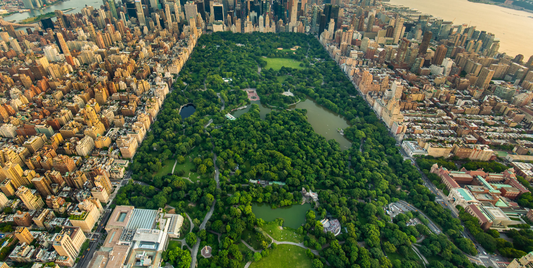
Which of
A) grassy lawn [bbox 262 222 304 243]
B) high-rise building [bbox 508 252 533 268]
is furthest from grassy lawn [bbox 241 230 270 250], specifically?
high-rise building [bbox 508 252 533 268]

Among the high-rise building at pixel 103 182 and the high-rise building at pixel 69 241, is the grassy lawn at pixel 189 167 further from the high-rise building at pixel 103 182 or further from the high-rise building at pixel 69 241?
the high-rise building at pixel 69 241

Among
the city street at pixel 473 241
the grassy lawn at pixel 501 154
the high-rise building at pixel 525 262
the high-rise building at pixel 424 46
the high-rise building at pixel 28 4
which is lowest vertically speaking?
the city street at pixel 473 241

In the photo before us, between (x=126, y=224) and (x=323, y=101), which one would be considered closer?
(x=126, y=224)

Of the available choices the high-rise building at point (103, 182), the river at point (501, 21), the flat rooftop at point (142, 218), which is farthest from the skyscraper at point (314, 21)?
the flat rooftop at point (142, 218)

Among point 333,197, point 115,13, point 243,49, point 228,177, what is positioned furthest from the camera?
point 115,13

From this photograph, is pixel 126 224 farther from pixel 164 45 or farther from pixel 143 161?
pixel 164 45

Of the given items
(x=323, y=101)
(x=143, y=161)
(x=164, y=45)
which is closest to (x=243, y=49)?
(x=164, y=45)

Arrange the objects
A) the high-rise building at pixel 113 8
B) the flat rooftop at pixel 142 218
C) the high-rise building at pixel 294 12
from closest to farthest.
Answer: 1. the flat rooftop at pixel 142 218
2. the high-rise building at pixel 294 12
3. the high-rise building at pixel 113 8

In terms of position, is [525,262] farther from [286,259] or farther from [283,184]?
[283,184]
